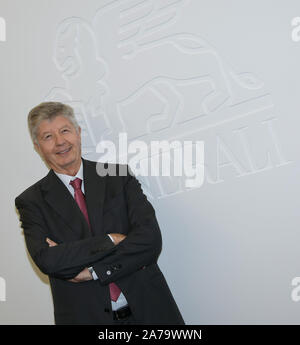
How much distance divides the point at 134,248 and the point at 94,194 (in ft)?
1.48

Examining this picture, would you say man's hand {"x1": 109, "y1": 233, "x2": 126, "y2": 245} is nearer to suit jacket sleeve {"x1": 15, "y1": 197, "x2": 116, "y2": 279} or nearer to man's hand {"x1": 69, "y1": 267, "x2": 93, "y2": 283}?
suit jacket sleeve {"x1": 15, "y1": 197, "x2": 116, "y2": 279}

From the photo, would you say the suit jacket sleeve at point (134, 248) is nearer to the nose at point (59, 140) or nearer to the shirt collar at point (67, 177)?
the shirt collar at point (67, 177)

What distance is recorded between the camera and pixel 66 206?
2975 millimetres

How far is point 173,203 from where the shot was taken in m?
3.34

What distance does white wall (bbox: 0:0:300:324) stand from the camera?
3053 millimetres

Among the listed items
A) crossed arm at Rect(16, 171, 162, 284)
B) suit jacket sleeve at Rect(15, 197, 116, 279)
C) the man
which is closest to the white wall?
the man

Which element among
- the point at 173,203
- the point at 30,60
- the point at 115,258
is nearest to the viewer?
the point at 115,258

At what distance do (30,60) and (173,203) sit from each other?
1479 mm

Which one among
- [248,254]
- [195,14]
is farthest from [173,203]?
[195,14]

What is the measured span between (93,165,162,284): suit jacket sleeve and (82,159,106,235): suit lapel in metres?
0.17

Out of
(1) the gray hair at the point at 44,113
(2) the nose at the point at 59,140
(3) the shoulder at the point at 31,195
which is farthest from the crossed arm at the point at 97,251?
(1) the gray hair at the point at 44,113

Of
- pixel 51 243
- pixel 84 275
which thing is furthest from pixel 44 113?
pixel 84 275

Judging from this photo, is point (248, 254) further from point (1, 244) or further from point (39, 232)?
point (1, 244)

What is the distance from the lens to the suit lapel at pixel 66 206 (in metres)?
2.93
